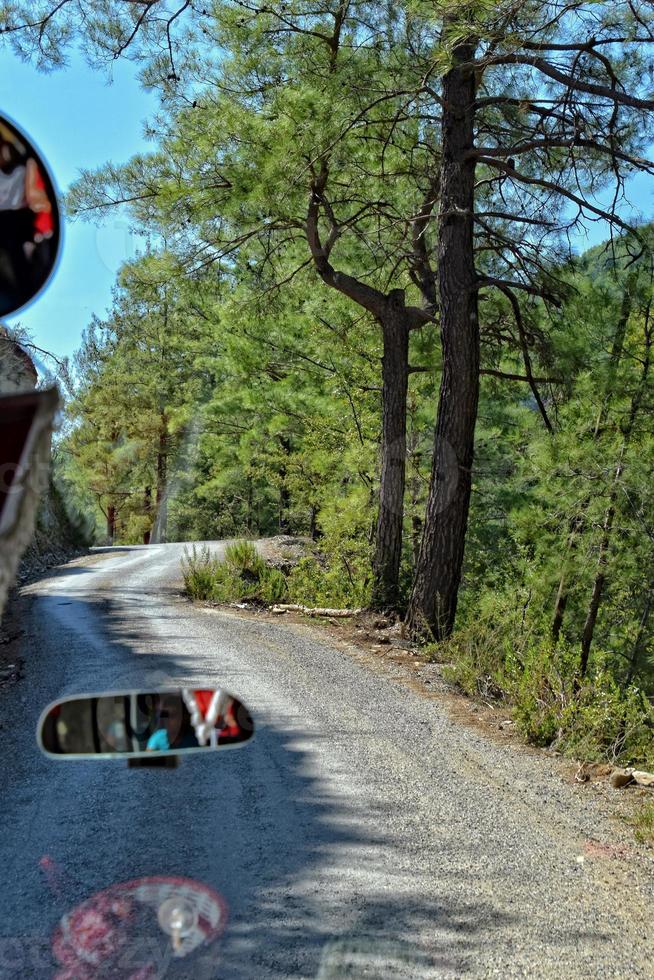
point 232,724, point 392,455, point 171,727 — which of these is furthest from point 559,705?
point 392,455

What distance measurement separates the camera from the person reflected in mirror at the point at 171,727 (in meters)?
1.07

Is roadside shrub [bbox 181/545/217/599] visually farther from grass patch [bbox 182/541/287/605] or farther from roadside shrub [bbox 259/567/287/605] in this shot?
roadside shrub [bbox 259/567/287/605]

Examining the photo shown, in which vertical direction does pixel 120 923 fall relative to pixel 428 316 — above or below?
below

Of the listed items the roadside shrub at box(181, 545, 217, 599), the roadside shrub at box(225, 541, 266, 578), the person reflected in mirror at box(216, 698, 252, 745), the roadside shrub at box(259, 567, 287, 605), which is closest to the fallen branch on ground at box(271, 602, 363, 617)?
the roadside shrub at box(259, 567, 287, 605)

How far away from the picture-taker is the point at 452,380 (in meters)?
7.84

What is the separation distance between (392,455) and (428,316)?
5.14 ft

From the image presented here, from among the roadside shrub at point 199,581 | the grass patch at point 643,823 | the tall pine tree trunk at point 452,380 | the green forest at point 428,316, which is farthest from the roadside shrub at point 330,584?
the grass patch at point 643,823

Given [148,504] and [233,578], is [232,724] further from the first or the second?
[148,504]

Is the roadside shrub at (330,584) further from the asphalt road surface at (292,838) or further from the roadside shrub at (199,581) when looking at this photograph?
the asphalt road surface at (292,838)

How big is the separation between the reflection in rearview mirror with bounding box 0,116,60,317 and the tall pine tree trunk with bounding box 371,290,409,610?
8492 millimetres

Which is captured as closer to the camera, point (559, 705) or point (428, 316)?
point (559, 705)

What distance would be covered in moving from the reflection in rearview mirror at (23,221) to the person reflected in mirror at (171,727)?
57 cm

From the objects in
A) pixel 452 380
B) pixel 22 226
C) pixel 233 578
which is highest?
pixel 452 380

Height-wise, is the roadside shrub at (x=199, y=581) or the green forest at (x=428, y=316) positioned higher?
the green forest at (x=428, y=316)
